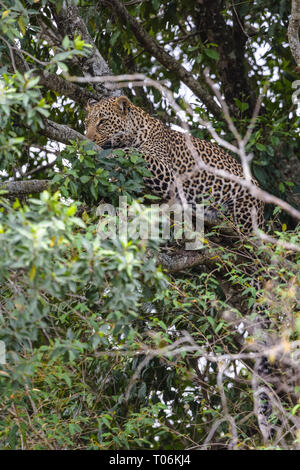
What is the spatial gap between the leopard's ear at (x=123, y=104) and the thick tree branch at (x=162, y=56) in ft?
2.99

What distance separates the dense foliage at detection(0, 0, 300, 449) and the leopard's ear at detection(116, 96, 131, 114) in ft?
1.05

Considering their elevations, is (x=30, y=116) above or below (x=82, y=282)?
above

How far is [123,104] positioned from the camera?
282 inches

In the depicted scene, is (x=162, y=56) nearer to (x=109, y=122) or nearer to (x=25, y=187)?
(x=109, y=122)

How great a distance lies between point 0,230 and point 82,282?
0.59 m

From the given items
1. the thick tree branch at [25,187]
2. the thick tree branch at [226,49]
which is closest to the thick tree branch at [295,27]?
the thick tree branch at [25,187]

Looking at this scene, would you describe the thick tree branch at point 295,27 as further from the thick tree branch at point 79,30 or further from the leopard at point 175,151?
the thick tree branch at point 79,30

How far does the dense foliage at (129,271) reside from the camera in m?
3.96

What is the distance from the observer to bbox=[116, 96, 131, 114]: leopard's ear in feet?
23.3

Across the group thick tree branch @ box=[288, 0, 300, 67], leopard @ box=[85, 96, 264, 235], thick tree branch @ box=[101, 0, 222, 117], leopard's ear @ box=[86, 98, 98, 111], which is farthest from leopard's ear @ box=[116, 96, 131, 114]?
thick tree branch @ box=[288, 0, 300, 67]
